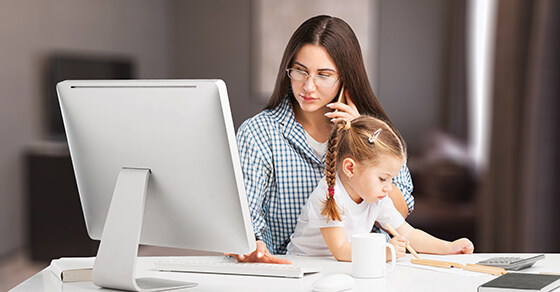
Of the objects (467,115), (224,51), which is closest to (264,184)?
(467,115)

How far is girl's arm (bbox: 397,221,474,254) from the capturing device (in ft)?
5.42

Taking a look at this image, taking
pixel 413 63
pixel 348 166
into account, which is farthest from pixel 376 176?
pixel 413 63

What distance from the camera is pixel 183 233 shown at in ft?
4.46

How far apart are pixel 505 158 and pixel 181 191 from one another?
300 centimetres

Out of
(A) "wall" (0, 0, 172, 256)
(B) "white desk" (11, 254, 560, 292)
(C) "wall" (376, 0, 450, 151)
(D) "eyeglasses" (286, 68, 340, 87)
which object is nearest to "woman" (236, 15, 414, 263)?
(D) "eyeglasses" (286, 68, 340, 87)

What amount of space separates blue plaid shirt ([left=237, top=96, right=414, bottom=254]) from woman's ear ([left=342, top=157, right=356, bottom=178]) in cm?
26

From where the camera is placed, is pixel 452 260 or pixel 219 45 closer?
pixel 452 260

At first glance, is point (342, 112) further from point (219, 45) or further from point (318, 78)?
point (219, 45)

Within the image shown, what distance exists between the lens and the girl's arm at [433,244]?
1.65 meters

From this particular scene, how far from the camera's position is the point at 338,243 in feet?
5.15

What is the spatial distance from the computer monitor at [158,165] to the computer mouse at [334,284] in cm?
15

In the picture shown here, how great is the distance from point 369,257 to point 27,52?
4363 millimetres

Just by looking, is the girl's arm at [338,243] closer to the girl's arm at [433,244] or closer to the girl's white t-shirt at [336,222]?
the girl's white t-shirt at [336,222]

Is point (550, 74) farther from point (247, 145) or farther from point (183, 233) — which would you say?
point (183, 233)
